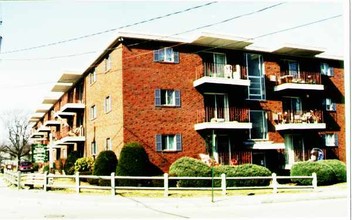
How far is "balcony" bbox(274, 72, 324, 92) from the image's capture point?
24.8 metres

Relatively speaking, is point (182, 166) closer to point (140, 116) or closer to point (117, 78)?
point (140, 116)

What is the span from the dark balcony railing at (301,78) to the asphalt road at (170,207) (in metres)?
9.49

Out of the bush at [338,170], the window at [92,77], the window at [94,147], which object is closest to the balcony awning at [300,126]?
the bush at [338,170]

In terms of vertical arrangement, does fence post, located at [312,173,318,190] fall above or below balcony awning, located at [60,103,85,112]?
below

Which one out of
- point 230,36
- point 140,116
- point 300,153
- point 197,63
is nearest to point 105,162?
point 140,116

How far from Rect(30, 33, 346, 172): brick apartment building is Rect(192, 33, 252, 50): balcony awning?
58 mm

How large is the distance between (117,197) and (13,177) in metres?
9.07

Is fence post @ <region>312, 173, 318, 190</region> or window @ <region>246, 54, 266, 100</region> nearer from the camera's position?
fence post @ <region>312, 173, 318, 190</region>

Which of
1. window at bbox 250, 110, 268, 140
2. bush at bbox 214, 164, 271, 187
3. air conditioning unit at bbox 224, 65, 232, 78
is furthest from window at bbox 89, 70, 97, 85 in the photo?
bush at bbox 214, 164, 271, 187

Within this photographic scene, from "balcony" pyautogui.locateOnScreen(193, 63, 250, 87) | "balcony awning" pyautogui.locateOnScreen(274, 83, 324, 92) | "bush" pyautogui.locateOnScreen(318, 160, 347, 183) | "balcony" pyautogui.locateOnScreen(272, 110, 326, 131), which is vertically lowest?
"bush" pyautogui.locateOnScreen(318, 160, 347, 183)

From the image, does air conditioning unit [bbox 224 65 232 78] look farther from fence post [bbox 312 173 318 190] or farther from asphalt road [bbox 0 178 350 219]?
asphalt road [bbox 0 178 350 219]

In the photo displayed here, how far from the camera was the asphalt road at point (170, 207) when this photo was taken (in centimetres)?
1191

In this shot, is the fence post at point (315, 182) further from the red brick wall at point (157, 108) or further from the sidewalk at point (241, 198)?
the red brick wall at point (157, 108)

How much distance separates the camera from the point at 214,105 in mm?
23562
